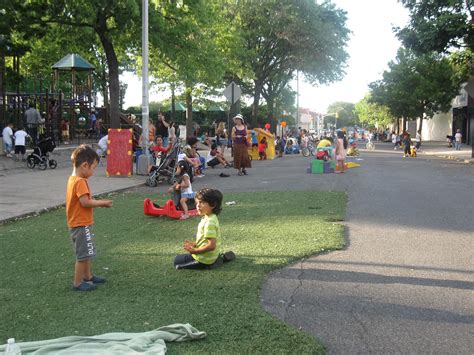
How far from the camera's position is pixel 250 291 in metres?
5.00

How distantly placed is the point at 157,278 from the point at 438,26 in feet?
74.4

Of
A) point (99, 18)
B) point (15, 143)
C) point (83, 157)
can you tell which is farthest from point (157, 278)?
point (99, 18)

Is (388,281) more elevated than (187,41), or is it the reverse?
(187,41)

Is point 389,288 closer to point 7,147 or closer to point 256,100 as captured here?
point 7,147

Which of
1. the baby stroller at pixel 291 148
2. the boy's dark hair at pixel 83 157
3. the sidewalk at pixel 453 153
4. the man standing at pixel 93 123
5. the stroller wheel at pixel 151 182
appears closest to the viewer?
the boy's dark hair at pixel 83 157

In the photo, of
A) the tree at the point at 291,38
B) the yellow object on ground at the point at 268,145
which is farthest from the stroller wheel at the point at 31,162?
the tree at the point at 291,38

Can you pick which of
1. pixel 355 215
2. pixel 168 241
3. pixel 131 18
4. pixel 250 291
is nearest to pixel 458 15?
pixel 131 18

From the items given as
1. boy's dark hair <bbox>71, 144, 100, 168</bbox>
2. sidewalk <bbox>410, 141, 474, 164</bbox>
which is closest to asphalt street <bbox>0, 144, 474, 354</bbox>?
boy's dark hair <bbox>71, 144, 100, 168</bbox>

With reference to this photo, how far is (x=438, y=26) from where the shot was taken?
2441 cm

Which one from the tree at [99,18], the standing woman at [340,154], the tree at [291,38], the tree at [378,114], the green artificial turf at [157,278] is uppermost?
the tree at [291,38]

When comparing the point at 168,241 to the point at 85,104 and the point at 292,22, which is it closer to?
the point at 85,104

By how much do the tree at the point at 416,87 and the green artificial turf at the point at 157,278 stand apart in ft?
157

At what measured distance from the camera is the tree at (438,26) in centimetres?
2397

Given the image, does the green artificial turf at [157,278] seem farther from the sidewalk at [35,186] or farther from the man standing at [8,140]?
the man standing at [8,140]
